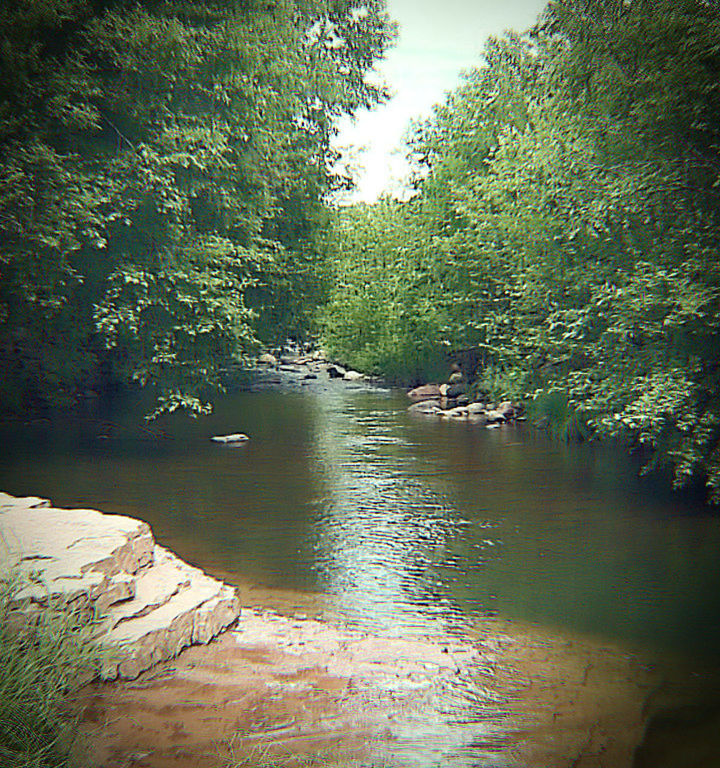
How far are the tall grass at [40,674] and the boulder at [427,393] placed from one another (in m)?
10.1

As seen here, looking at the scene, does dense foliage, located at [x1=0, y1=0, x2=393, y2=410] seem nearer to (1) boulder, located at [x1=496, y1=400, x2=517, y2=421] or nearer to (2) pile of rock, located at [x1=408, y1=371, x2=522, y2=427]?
(2) pile of rock, located at [x1=408, y1=371, x2=522, y2=427]

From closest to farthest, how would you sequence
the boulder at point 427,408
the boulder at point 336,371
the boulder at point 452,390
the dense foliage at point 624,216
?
Answer: 1. the dense foliage at point 624,216
2. the boulder at point 427,408
3. the boulder at point 452,390
4. the boulder at point 336,371

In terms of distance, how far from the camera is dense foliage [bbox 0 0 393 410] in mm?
6742

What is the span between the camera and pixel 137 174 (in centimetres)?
735

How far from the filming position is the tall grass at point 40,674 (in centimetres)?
239

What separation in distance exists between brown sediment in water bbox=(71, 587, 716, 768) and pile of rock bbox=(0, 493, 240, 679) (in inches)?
3.8

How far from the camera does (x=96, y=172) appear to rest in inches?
292

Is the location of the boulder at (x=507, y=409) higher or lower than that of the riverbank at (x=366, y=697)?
higher

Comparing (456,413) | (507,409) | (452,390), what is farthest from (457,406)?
Result: (507,409)

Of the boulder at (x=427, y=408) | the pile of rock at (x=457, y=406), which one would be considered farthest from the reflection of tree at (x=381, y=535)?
the boulder at (x=427, y=408)

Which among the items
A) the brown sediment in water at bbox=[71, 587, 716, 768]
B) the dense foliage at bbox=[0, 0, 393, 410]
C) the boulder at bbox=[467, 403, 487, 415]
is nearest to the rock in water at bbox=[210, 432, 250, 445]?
the dense foliage at bbox=[0, 0, 393, 410]

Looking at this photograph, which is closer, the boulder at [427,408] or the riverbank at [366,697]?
the riverbank at [366,697]

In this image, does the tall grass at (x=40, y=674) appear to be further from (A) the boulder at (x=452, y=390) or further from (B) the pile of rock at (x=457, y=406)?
(A) the boulder at (x=452, y=390)

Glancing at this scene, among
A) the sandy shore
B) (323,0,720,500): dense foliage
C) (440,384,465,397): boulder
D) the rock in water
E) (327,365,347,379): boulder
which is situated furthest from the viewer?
(327,365,347,379): boulder
